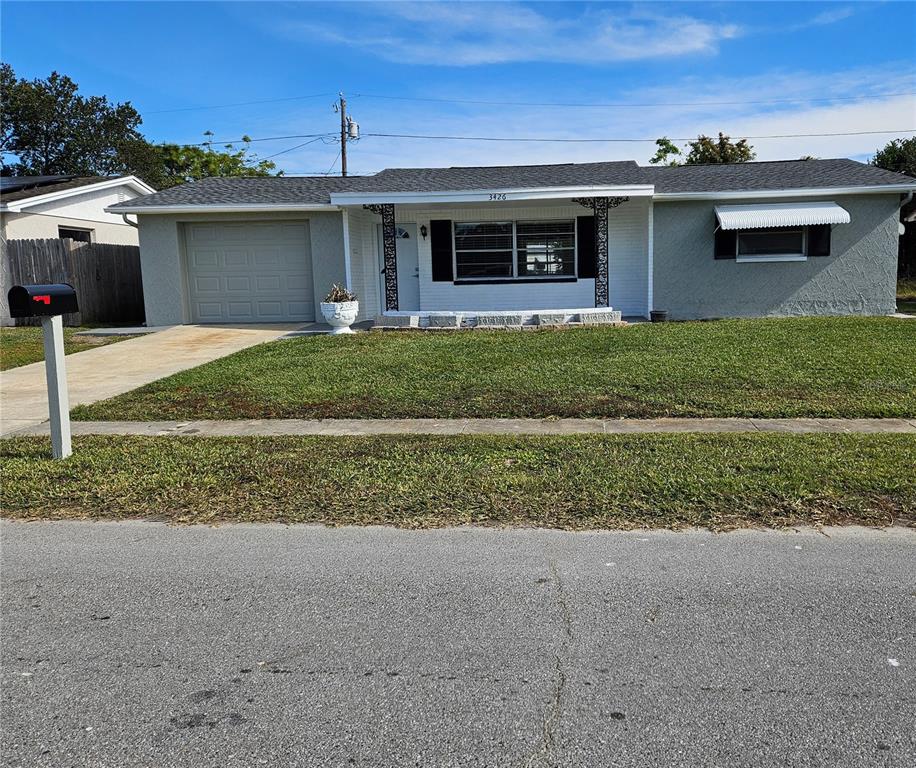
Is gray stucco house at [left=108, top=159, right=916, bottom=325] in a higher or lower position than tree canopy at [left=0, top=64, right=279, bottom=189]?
lower

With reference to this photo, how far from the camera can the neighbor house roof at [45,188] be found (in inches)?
739

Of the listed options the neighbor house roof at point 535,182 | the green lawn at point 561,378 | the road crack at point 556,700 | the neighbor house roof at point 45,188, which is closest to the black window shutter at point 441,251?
the neighbor house roof at point 535,182

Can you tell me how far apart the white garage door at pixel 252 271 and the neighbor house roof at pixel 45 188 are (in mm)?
3952

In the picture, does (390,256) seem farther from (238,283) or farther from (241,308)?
(241,308)

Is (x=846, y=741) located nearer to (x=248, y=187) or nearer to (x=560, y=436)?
(x=560, y=436)

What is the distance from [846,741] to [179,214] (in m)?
17.9

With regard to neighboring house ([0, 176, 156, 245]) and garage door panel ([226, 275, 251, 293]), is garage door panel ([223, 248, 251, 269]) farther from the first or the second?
neighboring house ([0, 176, 156, 245])

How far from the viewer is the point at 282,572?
4.61 meters

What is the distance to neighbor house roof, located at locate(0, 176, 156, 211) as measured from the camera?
18.8m

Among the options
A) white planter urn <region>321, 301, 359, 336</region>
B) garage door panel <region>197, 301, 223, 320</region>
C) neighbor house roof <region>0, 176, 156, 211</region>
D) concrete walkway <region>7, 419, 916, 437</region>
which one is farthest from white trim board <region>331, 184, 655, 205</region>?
concrete walkway <region>7, 419, 916, 437</region>

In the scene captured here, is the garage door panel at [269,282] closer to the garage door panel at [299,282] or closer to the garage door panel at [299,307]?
the garage door panel at [299,282]

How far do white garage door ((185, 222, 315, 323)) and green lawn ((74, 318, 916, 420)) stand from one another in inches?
201

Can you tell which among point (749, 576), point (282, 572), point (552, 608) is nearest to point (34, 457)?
point (282, 572)

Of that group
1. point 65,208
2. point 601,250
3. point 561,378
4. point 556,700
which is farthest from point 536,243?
point 556,700
